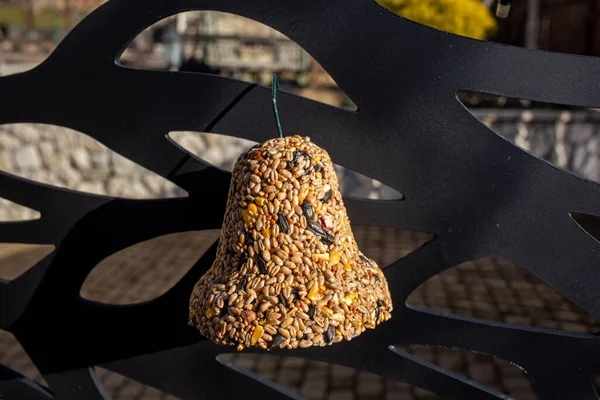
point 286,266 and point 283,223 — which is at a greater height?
point 283,223

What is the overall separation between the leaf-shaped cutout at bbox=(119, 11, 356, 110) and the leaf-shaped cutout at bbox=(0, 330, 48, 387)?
4983 mm

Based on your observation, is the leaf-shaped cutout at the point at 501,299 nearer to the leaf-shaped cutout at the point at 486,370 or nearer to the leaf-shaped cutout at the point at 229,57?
the leaf-shaped cutout at the point at 486,370

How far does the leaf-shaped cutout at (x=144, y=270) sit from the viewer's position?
17.8ft

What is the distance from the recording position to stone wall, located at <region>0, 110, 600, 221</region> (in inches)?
258

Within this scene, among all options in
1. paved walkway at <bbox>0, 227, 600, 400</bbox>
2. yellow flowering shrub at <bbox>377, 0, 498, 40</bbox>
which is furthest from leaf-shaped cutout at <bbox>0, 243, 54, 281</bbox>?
yellow flowering shrub at <bbox>377, 0, 498, 40</bbox>

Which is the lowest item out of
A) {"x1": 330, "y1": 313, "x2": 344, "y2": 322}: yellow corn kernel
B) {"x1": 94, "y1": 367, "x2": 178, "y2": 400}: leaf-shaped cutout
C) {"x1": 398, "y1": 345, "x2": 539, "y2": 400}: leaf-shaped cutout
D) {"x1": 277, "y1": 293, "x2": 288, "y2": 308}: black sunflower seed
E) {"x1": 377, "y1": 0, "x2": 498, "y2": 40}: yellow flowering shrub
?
{"x1": 94, "y1": 367, "x2": 178, "y2": 400}: leaf-shaped cutout

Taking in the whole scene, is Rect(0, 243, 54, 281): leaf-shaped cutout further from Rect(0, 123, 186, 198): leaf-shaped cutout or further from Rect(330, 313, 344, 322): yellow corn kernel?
Rect(330, 313, 344, 322): yellow corn kernel

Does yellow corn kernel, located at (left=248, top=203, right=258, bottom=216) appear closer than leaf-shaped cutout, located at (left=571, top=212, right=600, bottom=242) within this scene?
Yes

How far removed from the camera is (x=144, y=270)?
6.02 metres

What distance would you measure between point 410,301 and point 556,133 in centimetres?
361

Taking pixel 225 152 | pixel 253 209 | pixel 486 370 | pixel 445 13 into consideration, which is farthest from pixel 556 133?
pixel 253 209

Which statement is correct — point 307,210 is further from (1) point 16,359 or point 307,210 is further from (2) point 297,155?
(1) point 16,359

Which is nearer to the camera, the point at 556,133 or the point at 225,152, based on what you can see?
the point at 225,152

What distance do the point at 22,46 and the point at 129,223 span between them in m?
11.6
